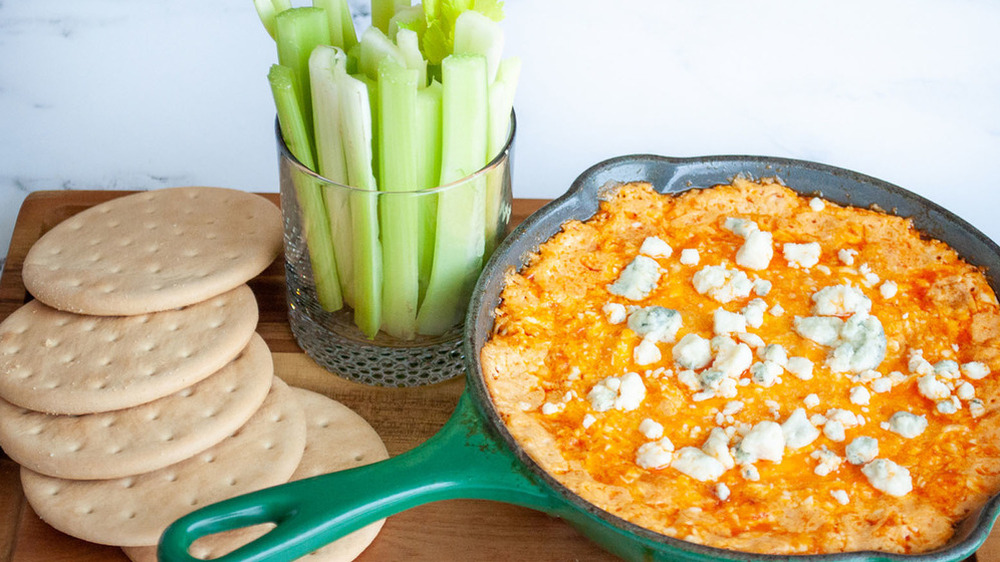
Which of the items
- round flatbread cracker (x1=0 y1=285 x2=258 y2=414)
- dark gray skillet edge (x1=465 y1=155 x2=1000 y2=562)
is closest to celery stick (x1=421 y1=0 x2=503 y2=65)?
dark gray skillet edge (x1=465 y1=155 x2=1000 y2=562)

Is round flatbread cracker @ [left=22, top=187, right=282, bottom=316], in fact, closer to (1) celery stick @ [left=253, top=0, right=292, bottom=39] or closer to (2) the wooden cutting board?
(2) the wooden cutting board

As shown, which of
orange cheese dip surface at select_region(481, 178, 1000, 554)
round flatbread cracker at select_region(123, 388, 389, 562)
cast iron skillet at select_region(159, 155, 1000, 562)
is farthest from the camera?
round flatbread cracker at select_region(123, 388, 389, 562)

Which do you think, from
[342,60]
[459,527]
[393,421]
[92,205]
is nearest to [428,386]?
[393,421]

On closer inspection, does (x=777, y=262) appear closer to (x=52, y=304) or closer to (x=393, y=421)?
(x=393, y=421)

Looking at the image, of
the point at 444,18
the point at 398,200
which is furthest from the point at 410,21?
the point at 398,200

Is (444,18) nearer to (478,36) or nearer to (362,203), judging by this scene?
(478,36)

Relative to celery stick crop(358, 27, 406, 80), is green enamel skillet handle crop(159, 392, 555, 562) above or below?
below
